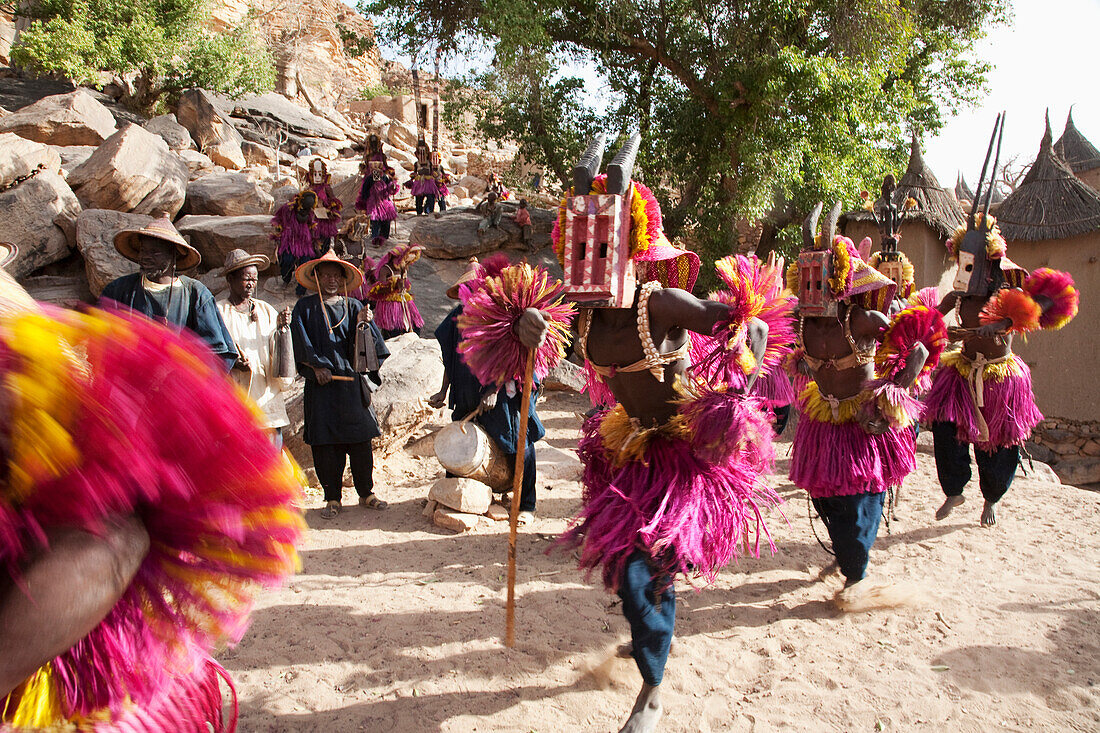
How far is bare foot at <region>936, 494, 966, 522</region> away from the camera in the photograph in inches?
217

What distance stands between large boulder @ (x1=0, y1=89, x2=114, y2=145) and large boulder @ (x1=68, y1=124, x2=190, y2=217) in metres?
4.55

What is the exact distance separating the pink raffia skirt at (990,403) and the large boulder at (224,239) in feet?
42.7

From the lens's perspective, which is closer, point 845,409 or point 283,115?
point 845,409

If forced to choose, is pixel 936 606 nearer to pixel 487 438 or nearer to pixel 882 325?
pixel 882 325

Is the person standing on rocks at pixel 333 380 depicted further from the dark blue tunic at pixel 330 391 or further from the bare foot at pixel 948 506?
the bare foot at pixel 948 506

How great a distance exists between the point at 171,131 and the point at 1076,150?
26030mm

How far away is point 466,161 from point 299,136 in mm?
7565

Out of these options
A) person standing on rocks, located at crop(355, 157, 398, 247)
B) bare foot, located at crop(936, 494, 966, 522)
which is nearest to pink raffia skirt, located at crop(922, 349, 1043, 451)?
bare foot, located at crop(936, 494, 966, 522)

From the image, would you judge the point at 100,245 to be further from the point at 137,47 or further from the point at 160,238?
the point at 137,47

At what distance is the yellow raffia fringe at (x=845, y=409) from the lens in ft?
12.6

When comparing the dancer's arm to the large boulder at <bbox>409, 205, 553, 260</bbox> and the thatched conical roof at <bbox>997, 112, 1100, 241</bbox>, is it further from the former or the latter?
the large boulder at <bbox>409, 205, 553, 260</bbox>

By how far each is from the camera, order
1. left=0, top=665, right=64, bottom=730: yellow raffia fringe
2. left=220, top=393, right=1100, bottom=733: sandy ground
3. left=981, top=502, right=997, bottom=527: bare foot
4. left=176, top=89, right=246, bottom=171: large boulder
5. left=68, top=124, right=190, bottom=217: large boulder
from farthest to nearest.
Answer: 1. left=176, top=89, right=246, bottom=171: large boulder
2. left=68, top=124, right=190, bottom=217: large boulder
3. left=981, top=502, right=997, bottom=527: bare foot
4. left=220, top=393, right=1100, bottom=733: sandy ground
5. left=0, top=665, right=64, bottom=730: yellow raffia fringe

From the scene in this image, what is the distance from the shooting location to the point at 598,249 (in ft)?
9.08

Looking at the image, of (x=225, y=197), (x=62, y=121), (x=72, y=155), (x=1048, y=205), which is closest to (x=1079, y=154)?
(x=1048, y=205)
